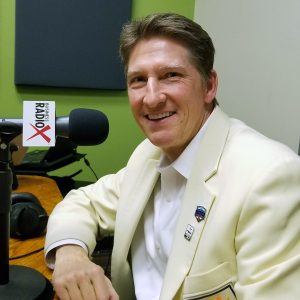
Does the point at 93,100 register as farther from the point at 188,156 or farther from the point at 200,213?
the point at 200,213

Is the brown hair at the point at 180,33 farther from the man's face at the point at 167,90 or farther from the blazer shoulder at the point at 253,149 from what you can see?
the blazer shoulder at the point at 253,149

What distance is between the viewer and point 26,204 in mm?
1121

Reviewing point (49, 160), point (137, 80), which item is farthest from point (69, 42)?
point (137, 80)

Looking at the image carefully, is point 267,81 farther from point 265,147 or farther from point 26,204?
point 26,204

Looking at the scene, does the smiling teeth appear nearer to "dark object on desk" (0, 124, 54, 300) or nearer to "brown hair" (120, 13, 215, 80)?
"brown hair" (120, 13, 215, 80)

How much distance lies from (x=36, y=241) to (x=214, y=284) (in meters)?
0.53

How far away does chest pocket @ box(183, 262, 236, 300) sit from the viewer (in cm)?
82

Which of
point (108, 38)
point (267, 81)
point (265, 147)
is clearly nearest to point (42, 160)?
point (108, 38)

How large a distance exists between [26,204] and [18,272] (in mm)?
299

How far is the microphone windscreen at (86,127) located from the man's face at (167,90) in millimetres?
147

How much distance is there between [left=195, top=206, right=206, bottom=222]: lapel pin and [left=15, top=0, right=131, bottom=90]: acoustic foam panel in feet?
5.34

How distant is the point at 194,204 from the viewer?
2.97 ft

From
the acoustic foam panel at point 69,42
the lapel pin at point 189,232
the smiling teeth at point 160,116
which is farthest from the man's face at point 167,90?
the acoustic foam panel at point 69,42

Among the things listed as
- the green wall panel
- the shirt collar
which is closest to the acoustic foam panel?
the green wall panel
